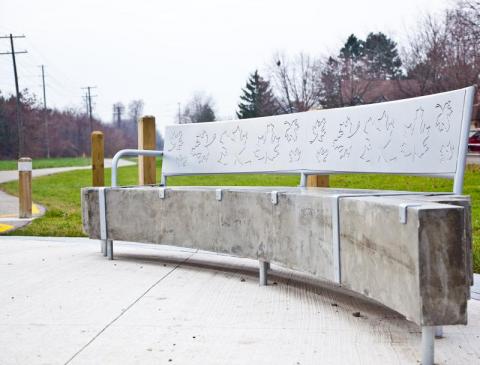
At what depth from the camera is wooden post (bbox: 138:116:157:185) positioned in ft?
25.2

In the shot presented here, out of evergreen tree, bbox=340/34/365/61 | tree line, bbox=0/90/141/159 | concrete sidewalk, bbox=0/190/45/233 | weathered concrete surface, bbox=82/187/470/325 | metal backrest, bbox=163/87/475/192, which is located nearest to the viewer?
weathered concrete surface, bbox=82/187/470/325

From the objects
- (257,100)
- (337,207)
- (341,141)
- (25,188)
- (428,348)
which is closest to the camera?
(428,348)

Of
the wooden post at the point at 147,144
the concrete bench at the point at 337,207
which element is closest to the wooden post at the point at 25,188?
the wooden post at the point at 147,144

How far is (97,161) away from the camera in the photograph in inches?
325

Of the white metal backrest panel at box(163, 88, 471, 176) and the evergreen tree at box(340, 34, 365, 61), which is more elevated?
the evergreen tree at box(340, 34, 365, 61)

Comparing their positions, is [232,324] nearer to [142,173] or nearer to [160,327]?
[160,327]

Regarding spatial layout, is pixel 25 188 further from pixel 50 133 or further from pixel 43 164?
pixel 50 133

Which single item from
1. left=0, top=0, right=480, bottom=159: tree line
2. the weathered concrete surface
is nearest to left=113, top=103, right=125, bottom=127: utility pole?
left=0, top=0, right=480, bottom=159: tree line

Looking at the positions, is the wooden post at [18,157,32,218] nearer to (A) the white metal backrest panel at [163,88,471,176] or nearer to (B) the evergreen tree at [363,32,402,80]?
(A) the white metal backrest panel at [163,88,471,176]

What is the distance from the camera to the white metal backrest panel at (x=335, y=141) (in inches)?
156

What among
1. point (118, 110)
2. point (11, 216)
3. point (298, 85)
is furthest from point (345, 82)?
point (118, 110)

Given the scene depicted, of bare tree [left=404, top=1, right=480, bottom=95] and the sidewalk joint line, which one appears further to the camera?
bare tree [left=404, top=1, right=480, bottom=95]

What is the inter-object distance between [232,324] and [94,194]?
2.88m

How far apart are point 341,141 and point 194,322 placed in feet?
5.70
